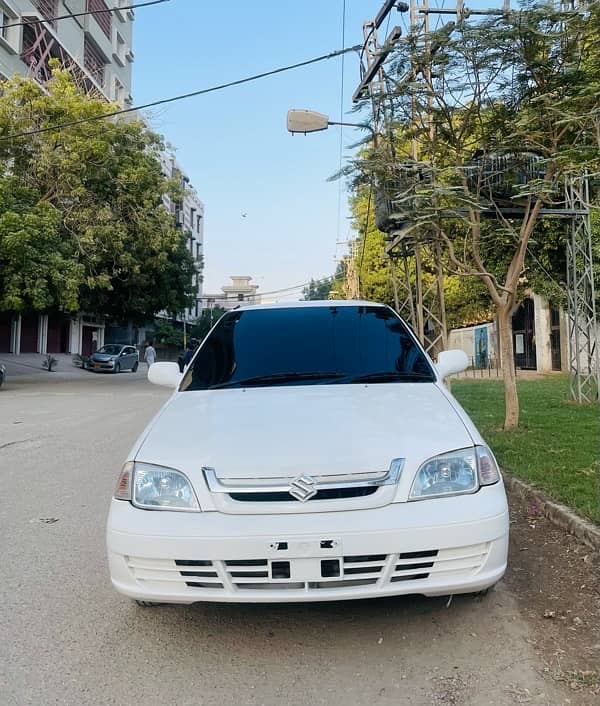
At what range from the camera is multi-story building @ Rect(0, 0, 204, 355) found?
3023cm

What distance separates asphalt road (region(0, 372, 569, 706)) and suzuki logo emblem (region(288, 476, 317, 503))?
0.78 metres

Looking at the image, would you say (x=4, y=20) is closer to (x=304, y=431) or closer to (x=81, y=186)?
(x=81, y=186)

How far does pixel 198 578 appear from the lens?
8.63 ft

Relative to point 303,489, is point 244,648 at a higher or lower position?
lower

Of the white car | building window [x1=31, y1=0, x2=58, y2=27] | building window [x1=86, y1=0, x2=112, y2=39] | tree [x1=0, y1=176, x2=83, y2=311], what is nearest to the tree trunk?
the white car

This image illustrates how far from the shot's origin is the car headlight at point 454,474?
107 inches

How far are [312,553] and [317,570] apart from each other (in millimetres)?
83

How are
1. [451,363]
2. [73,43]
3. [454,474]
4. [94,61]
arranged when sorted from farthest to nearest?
[94,61] → [73,43] → [451,363] → [454,474]

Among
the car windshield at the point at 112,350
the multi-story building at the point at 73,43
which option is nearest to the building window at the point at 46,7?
the multi-story building at the point at 73,43

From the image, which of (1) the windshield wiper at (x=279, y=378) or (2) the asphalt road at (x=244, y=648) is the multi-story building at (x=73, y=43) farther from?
(2) the asphalt road at (x=244, y=648)

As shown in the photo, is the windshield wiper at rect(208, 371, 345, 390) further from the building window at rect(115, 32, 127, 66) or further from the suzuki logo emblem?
the building window at rect(115, 32, 127, 66)

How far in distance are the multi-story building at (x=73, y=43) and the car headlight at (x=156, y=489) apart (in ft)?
87.8

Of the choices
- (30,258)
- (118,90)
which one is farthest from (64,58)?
(30,258)

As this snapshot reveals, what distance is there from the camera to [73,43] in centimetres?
3734
